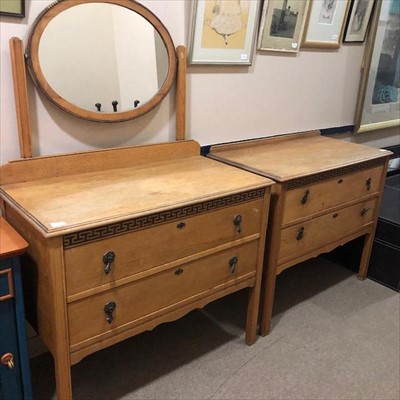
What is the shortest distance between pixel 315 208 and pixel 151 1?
3.73ft

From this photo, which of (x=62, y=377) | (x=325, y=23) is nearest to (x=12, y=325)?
(x=62, y=377)

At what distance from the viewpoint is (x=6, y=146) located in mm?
1548

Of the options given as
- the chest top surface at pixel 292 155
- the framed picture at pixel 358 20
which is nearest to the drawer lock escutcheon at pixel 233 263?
the chest top surface at pixel 292 155

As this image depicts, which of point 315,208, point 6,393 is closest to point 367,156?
point 315,208

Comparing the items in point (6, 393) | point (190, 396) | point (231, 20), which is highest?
point (231, 20)

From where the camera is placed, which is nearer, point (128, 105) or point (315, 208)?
point (128, 105)

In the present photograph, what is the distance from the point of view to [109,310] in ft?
4.62

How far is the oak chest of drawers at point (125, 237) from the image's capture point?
1303mm

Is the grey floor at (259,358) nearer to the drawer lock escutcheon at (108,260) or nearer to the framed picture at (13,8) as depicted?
the drawer lock escutcheon at (108,260)

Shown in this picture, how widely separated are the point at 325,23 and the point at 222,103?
83 centimetres

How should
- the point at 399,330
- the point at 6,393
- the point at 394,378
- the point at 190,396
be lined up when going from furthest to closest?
the point at 399,330 → the point at 394,378 → the point at 190,396 → the point at 6,393

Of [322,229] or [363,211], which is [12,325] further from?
[363,211]

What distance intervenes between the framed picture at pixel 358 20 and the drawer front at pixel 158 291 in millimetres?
1558

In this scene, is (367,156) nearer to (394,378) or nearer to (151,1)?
(394,378)
